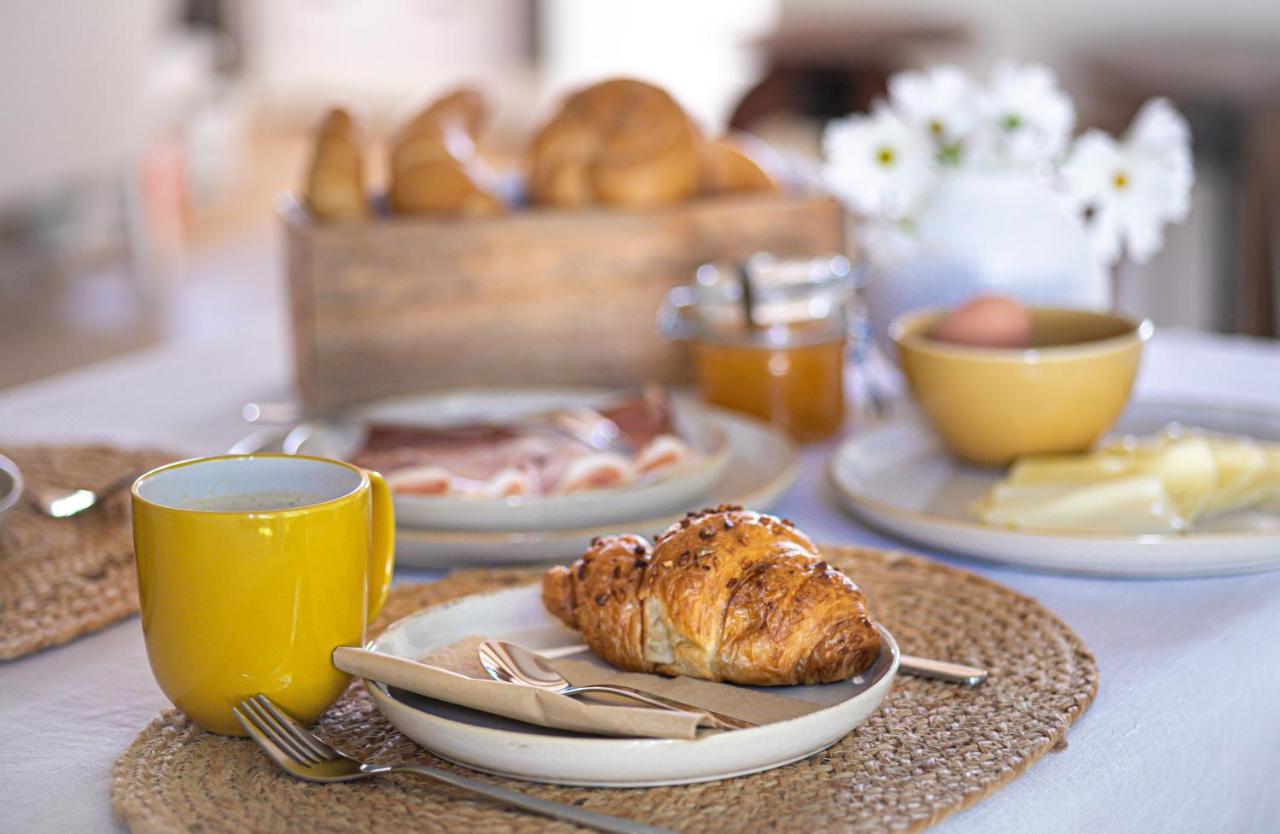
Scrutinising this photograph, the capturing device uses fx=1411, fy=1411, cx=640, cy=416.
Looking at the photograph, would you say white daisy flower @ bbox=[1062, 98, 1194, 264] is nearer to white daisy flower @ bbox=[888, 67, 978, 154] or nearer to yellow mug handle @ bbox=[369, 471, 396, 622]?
white daisy flower @ bbox=[888, 67, 978, 154]

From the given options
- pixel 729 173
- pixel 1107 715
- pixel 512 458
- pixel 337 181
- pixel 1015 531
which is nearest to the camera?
pixel 1107 715

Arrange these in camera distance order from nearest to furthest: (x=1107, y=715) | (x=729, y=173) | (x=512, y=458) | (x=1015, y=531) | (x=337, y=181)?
(x=1107, y=715) → (x=1015, y=531) → (x=512, y=458) → (x=337, y=181) → (x=729, y=173)

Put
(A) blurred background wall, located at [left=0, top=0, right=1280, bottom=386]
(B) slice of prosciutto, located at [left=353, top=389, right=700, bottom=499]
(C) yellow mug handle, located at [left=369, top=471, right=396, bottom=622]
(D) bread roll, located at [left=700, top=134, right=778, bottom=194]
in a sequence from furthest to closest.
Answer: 1. (A) blurred background wall, located at [left=0, top=0, right=1280, bottom=386]
2. (D) bread roll, located at [left=700, top=134, right=778, bottom=194]
3. (B) slice of prosciutto, located at [left=353, top=389, right=700, bottom=499]
4. (C) yellow mug handle, located at [left=369, top=471, right=396, bottom=622]

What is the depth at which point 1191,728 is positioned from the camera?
0.64 meters

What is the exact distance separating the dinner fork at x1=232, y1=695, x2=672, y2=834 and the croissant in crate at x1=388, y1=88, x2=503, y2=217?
26.9 inches

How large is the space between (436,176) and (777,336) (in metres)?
0.34

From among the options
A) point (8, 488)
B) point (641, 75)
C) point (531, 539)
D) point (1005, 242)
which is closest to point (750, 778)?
point (531, 539)

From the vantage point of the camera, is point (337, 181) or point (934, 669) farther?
point (337, 181)

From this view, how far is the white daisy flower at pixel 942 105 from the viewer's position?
3.58ft

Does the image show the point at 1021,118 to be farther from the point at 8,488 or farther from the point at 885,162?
the point at 8,488

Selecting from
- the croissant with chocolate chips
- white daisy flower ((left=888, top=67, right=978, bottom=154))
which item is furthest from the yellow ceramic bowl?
the croissant with chocolate chips

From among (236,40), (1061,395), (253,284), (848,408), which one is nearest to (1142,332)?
(1061,395)

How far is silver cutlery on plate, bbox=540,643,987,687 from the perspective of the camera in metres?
0.62

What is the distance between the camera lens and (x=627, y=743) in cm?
50
